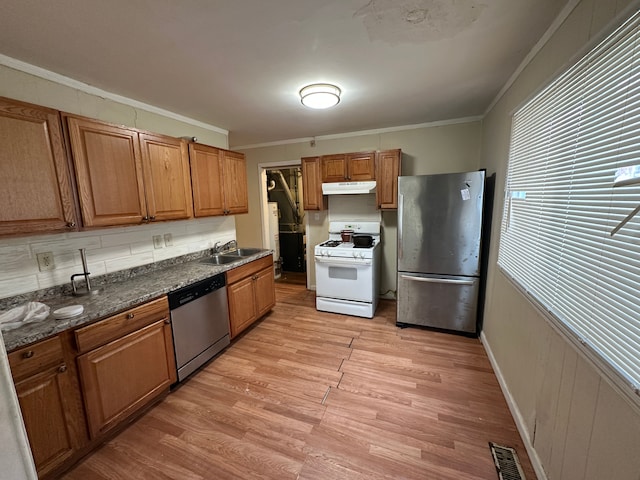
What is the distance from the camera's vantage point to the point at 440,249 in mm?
2814

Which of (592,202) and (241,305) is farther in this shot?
(241,305)

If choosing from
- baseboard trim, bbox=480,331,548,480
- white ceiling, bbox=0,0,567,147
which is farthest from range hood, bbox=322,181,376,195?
baseboard trim, bbox=480,331,548,480

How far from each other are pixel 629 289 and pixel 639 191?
0.33 meters

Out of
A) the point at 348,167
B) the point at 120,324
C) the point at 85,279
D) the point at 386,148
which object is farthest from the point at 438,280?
the point at 85,279

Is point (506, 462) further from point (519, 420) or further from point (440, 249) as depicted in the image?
point (440, 249)

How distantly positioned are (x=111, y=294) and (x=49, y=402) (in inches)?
27.0

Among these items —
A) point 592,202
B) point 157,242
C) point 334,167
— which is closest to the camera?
point 592,202

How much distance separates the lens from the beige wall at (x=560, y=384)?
36.2 inches

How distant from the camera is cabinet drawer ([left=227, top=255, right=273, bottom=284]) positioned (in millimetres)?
2635

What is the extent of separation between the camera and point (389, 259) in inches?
150

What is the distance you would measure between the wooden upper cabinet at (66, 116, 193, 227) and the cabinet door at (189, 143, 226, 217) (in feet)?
0.28

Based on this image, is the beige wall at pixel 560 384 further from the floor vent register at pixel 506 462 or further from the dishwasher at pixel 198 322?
the dishwasher at pixel 198 322

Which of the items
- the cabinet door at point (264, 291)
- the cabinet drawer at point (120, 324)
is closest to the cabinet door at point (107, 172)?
the cabinet drawer at point (120, 324)

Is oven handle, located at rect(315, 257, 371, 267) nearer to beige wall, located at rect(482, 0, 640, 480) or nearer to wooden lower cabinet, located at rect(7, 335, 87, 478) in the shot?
beige wall, located at rect(482, 0, 640, 480)
